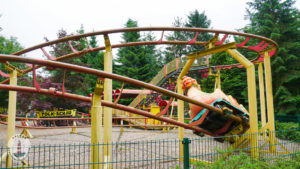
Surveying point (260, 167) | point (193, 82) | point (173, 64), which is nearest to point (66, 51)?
point (173, 64)

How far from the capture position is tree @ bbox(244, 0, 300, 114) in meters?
15.2

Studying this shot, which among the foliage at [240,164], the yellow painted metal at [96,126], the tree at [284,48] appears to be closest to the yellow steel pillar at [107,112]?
the yellow painted metal at [96,126]

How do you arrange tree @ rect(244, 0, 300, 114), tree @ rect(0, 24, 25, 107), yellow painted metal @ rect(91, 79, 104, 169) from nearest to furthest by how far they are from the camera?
yellow painted metal @ rect(91, 79, 104, 169) → tree @ rect(244, 0, 300, 114) → tree @ rect(0, 24, 25, 107)

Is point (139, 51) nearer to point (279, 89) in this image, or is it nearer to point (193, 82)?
point (279, 89)

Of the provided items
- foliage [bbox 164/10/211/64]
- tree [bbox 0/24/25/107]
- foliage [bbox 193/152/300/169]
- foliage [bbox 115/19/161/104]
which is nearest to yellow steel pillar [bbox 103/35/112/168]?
foliage [bbox 193/152/300/169]

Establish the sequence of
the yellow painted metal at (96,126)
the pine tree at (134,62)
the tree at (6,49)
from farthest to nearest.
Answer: the pine tree at (134,62) < the tree at (6,49) < the yellow painted metal at (96,126)

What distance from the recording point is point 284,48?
15.5 meters

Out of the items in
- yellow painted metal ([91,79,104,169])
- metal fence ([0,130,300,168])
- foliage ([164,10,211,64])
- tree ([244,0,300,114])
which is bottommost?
metal fence ([0,130,300,168])

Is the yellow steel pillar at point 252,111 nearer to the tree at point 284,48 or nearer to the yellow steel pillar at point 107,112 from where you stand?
the yellow steel pillar at point 107,112

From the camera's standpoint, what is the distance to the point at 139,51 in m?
31.4

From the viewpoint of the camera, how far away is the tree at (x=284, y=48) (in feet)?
49.9

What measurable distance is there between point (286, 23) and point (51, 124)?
63.2ft

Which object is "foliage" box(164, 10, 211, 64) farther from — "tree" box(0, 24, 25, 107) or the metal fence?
the metal fence

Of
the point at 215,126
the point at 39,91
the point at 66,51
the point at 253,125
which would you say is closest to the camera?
the point at 39,91
